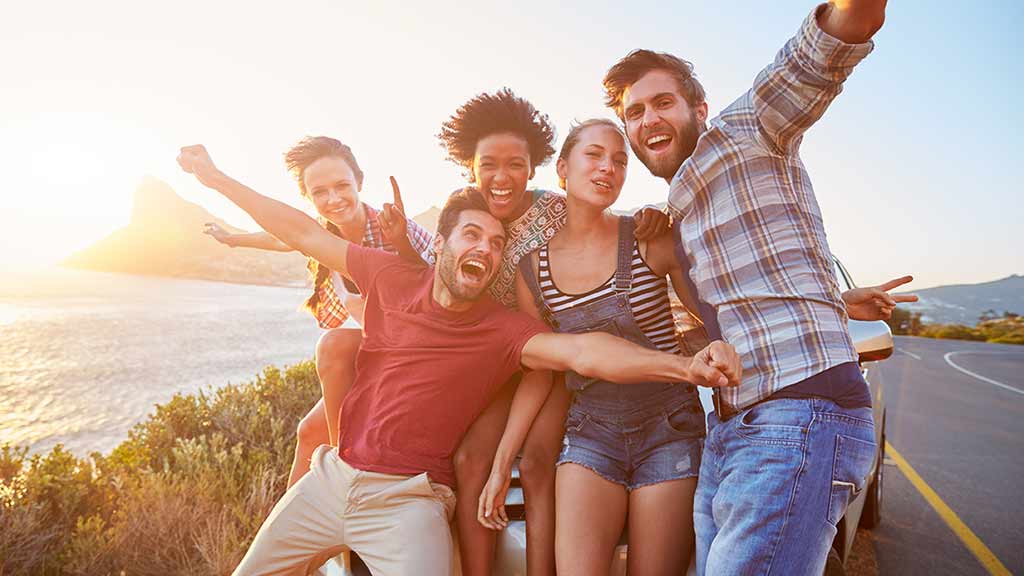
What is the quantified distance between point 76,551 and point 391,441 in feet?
8.06

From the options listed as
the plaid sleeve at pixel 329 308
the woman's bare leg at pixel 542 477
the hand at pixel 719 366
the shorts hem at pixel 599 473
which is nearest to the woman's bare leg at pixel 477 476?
the woman's bare leg at pixel 542 477

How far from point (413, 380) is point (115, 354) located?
1856 cm

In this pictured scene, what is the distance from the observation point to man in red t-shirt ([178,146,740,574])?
2.25m

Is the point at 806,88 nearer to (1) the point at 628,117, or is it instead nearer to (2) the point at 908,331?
(1) the point at 628,117

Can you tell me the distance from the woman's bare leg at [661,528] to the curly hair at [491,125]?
207 cm

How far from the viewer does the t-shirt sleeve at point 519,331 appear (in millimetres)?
2479

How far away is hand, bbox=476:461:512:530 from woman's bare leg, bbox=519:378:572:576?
0.07m

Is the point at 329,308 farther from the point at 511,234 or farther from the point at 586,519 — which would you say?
the point at 586,519

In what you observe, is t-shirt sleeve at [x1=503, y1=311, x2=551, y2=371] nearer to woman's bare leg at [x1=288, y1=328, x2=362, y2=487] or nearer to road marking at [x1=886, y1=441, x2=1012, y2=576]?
woman's bare leg at [x1=288, y1=328, x2=362, y2=487]

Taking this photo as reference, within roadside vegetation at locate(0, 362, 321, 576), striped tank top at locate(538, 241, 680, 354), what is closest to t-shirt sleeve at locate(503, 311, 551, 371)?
striped tank top at locate(538, 241, 680, 354)

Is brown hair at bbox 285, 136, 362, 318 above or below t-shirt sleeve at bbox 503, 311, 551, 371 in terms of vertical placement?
above

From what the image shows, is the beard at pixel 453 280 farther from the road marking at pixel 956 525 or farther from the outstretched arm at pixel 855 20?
the road marking at pixel 956 525

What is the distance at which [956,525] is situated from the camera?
15.0 ft

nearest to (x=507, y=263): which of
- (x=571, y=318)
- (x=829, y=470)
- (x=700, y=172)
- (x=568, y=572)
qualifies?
(x=571, y=318)
